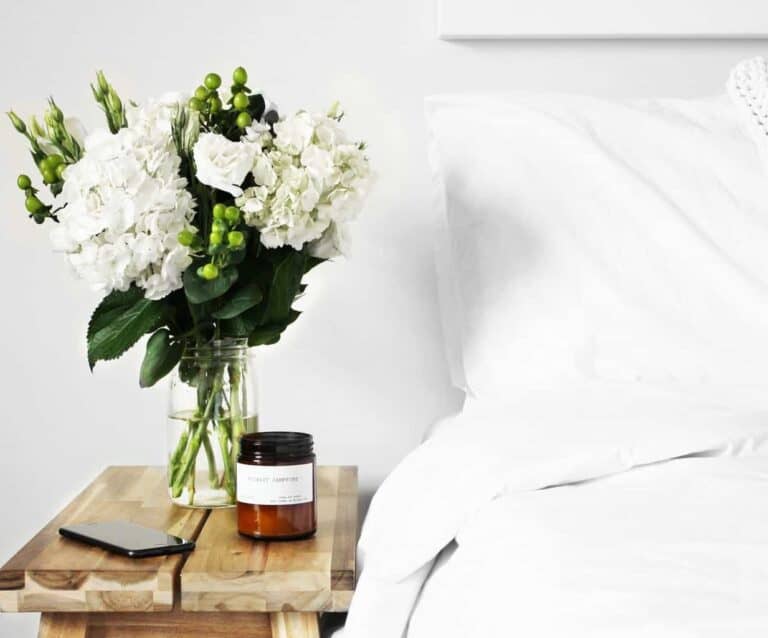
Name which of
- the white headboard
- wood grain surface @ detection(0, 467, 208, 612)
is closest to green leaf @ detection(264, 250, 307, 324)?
wood grain surface @ detection(0, 467, 208, 612)

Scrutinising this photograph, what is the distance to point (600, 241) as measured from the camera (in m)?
1.44

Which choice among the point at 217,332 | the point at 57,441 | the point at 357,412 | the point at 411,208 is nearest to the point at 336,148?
the point at 217,332

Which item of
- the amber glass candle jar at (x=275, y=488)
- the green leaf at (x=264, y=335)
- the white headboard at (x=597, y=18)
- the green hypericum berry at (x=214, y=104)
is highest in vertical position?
the white headboard at (x=597, y=18)

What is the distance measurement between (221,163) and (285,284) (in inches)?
7.3

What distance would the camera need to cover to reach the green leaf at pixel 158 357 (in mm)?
1287

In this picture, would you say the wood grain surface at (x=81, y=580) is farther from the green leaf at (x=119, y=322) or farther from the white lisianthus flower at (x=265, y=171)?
the white lisianthus flower at (x=265, y=171)

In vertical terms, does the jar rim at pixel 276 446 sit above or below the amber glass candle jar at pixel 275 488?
above

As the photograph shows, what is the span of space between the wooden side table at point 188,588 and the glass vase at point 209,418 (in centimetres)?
13

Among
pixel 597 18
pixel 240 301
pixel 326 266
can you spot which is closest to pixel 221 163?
pixel 240 301

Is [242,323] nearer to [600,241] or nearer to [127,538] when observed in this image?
[127,538]

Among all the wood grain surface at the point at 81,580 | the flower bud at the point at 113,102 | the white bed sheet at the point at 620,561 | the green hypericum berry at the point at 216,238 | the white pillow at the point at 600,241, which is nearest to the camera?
the white bed sheet at the point at 620,561

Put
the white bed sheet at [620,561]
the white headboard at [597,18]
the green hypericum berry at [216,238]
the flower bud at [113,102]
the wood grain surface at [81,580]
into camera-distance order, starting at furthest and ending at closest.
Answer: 1. the white headboard at [597,18]
2. the flower bud at [113,102]
3. the green hypericum berry at [216,238]
4. the wood grain surface at [81,580]
5. the white bed sheet at [620,561]

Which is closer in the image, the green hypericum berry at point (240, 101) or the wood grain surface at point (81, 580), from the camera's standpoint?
the wood grain surface at point (81, 580)

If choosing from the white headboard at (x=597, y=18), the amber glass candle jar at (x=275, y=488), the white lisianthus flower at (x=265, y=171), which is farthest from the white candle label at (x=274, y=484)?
the white headboard at (x=597, y=18)
